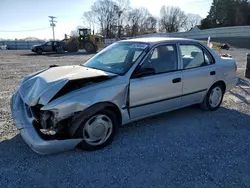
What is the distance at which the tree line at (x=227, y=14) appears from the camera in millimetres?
53594

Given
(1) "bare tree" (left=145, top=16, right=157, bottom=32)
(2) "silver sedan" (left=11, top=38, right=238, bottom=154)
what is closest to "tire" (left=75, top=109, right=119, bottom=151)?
(2) "silver sedan" (left=11, top=38, right=238, bottom=154)

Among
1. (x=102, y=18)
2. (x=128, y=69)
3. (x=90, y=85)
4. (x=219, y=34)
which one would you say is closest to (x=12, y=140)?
(x=90, y=85)

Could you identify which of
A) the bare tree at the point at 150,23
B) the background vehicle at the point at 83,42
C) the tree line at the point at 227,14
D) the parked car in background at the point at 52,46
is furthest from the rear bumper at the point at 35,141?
the bare tree at the point at 150,23

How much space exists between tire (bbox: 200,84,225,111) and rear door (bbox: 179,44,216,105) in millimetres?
179

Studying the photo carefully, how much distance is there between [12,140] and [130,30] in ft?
222

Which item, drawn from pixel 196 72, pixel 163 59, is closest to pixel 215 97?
pixel 196 72

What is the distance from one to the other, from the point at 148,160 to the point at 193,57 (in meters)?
2.40

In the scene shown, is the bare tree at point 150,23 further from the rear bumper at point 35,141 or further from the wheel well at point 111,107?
the rear bumper at point 35,141

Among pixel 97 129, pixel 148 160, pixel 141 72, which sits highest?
pixel 141 72

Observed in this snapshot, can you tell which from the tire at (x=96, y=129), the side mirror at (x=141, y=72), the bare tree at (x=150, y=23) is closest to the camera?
the tire at (x=96, y=129)

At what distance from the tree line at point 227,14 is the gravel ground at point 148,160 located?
59467 mm

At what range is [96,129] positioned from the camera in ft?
10.2

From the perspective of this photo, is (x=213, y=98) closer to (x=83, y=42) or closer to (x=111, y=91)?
(x=111, y=91)

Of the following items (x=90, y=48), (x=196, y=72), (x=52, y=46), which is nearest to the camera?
(x=196, y=72)
